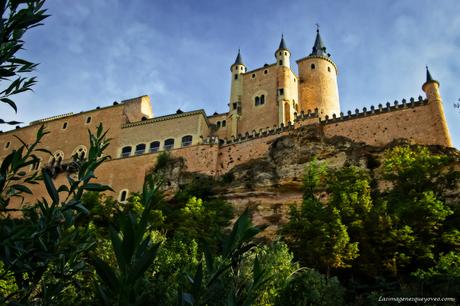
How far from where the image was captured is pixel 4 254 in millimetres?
3738

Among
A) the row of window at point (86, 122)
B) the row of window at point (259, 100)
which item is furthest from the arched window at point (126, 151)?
the row of window at point (259, 100)

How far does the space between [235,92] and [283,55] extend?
20.0 ft

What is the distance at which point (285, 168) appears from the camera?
3500cm

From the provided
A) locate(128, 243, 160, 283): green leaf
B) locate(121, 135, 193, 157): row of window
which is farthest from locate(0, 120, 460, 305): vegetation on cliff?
locate(121, 135, 193, 157): row of window

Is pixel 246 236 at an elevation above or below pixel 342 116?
below

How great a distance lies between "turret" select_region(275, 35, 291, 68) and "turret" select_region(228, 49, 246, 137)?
423cm

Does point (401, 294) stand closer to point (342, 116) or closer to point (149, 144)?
point (342, 116)

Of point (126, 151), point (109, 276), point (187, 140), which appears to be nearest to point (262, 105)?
point (187, 140)

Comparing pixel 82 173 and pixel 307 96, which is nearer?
pixel 82 173

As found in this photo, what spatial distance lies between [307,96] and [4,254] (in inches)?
1715

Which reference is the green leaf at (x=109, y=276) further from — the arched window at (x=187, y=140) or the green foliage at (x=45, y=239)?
the arched window at (x=187, y=140)

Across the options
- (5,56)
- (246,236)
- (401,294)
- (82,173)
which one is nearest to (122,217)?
(246,236)

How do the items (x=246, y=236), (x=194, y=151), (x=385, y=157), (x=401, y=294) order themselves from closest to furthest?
(x=246, y=236) → (x=401, y=294) → (x=385, y=157) → (x=194, y=151)

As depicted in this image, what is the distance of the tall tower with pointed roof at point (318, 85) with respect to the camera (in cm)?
4481
